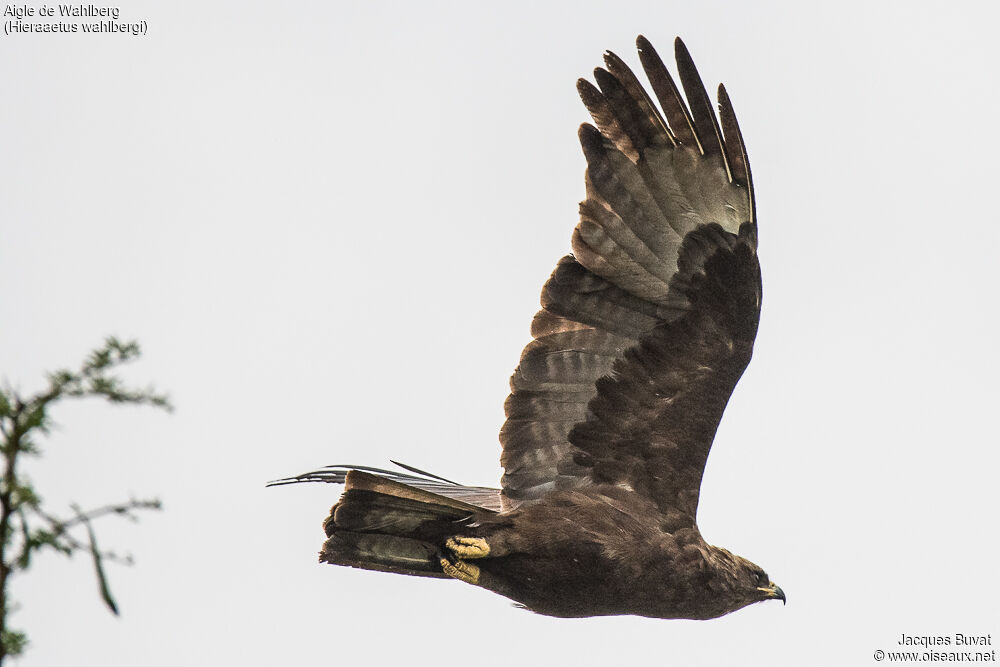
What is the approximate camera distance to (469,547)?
7.48 m

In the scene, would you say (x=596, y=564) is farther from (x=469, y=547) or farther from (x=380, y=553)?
(x=380, y=553)

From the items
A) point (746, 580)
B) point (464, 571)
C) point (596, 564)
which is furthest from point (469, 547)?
point (746, 580)

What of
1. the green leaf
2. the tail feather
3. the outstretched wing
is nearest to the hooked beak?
the outstretched wing

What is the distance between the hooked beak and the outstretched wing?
0.90 meters

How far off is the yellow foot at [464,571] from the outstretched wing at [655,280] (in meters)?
1.10

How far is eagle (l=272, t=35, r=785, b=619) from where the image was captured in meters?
7.51

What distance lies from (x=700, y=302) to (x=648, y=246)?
1.49 feet

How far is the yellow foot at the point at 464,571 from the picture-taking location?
751cm

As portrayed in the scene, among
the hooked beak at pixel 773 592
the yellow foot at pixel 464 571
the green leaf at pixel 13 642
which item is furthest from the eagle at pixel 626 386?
the green leaf at pixel 13 642

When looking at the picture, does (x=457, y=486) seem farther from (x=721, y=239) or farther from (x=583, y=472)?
(x=721, y=239)

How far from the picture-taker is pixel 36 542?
2.45m

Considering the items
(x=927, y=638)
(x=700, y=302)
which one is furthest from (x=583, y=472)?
(x=927, y=638)

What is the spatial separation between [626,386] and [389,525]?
1639mm

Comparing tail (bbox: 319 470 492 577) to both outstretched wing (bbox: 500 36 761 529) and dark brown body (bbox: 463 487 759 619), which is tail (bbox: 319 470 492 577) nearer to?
dark brown body (bbox: 463 487 759 619)
